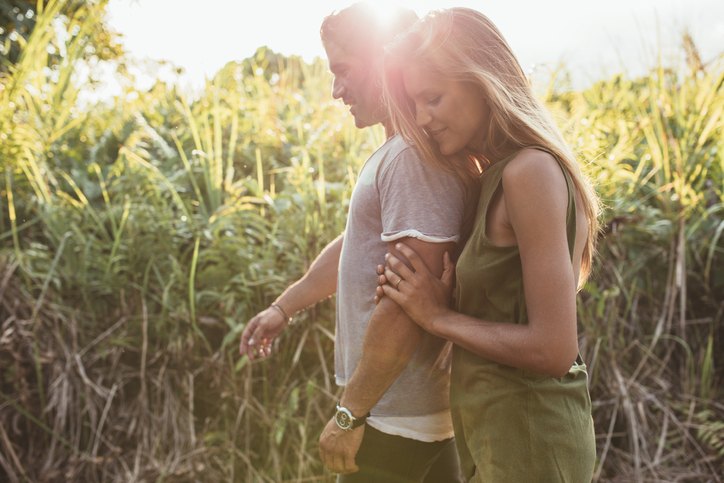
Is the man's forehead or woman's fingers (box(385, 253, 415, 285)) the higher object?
the man's forehead

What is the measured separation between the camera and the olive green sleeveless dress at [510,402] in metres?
0.99

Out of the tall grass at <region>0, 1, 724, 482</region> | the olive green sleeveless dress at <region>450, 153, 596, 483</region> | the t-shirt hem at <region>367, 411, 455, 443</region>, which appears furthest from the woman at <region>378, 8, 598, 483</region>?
the tall grass at <region>0, 1, 724, 482</region>

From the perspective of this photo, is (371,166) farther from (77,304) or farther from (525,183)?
(77,304)

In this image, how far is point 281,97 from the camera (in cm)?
450

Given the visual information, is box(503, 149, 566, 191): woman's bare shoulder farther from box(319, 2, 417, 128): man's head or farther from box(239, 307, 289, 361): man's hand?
box(239, 307, 289, 361): man's hand

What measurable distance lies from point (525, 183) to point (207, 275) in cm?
197

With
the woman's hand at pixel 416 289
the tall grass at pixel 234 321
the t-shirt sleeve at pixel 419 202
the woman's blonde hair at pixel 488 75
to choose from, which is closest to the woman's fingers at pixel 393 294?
the woman's hand at pixel 416 289

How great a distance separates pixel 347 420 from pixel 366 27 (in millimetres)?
1132

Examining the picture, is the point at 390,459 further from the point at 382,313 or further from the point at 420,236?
the point at 420,236

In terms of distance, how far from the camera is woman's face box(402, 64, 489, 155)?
1.11 m

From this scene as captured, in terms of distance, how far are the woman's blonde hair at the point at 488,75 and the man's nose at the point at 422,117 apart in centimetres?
3

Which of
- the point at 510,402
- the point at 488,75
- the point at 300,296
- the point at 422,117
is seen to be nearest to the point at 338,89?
the point at 422,117

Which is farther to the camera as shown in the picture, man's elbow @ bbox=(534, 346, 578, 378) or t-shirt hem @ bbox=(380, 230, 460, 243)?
t-shirt hem @ bbox=(380, 230, 460, 243)

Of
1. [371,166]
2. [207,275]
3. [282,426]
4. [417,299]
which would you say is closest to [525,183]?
[417,299]
